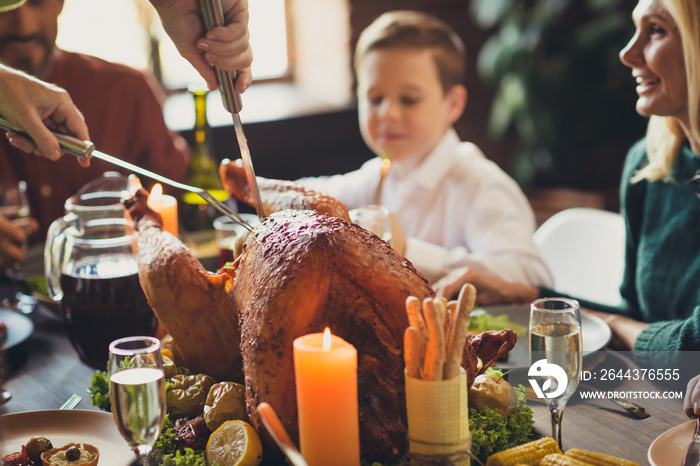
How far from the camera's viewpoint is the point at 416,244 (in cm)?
174

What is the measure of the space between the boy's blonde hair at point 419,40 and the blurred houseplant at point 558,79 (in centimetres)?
144

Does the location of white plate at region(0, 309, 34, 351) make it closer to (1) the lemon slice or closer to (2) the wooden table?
(2) the wooden table

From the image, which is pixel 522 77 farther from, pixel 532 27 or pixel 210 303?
pixel 210 303

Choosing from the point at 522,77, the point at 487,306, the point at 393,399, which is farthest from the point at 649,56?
the point at 522,77

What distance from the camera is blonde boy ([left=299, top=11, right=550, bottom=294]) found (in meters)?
2.13

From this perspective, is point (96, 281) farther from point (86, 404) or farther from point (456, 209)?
point (456, 209)

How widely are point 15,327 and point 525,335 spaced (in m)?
1.04

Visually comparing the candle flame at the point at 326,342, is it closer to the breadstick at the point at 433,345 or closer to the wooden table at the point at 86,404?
the breadstick at the point at 433,345

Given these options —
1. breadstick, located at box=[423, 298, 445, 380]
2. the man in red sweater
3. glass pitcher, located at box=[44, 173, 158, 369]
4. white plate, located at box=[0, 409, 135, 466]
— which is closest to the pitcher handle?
glass pitcher, located at box=[44, 173, 158, 369]

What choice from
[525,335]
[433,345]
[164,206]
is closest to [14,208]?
[164,206]

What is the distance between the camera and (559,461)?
0.81 metres

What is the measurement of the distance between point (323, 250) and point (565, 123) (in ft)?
10.6

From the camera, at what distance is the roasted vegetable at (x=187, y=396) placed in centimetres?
102

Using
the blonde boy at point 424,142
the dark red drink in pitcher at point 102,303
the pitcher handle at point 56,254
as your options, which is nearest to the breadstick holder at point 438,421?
the dark red drink in pitcher at point 102,303
